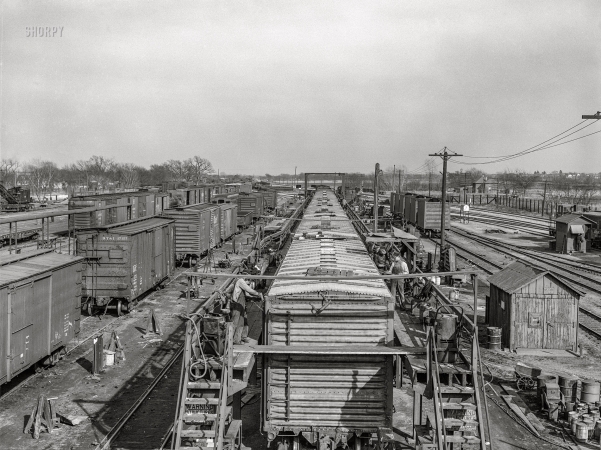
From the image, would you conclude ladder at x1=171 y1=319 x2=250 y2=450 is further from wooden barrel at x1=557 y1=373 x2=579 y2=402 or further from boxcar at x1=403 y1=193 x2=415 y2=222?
boxcar at x1=403 y1=193 x2=415 y2=222

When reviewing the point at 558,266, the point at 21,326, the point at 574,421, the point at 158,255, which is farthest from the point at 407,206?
the point at 21,326

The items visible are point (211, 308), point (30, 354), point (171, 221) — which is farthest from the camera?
point (171, 221)

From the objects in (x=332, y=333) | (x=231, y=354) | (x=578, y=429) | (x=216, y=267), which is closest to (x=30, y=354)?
(x=231, y=354)

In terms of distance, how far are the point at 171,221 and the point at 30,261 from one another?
13864mm

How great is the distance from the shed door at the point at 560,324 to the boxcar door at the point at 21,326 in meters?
16.5

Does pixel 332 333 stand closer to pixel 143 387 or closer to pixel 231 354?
pixel 231 354

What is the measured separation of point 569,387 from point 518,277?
6.25 m

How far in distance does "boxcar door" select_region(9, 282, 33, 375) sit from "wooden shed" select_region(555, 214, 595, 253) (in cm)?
4141

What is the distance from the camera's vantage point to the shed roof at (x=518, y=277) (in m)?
19.9

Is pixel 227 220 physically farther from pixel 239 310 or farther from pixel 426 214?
pixel 239 310

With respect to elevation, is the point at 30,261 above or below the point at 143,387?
above

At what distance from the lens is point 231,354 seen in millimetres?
10172

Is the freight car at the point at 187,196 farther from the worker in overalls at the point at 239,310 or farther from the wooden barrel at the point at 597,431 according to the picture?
the wooden barrel at the point at 597,431

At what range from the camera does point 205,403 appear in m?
9.91
